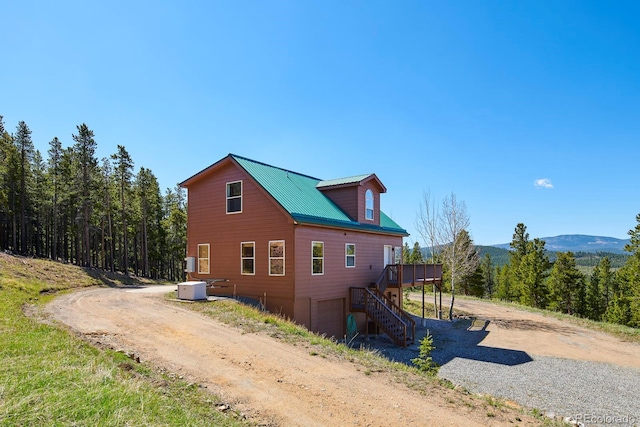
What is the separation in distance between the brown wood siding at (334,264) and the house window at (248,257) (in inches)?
96.4

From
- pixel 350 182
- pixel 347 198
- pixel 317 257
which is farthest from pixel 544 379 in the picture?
pixel 350 182

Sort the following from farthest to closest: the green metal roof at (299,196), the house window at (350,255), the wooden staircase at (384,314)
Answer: the house window at (350,255)
the wooden staircase at (384,314)
the green metal roof at (299,196)

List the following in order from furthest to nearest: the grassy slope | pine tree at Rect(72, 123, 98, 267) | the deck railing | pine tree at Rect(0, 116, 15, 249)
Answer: pine tree at Rect(0, 116, 15, 249), pine tree at Rect(72, 123, 98, 267), the deck railing, the grassy slope

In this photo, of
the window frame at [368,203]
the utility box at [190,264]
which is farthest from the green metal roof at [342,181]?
the utility box at [190,264]

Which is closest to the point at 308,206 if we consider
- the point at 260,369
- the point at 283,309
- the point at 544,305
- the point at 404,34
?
the point at 283,309

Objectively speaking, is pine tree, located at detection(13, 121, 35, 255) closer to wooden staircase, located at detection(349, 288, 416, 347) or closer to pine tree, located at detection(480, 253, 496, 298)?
wooden staircase, located at detection(349, 288, 416, 347)

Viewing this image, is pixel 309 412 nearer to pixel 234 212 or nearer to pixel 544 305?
pixel 234 212

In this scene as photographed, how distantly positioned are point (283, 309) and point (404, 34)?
12097mm

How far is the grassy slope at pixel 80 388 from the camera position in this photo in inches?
162

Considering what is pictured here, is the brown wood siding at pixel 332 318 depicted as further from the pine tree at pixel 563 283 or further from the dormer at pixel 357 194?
the pine tree at pixel 563 283

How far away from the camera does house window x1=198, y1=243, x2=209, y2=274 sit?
18.5 metres

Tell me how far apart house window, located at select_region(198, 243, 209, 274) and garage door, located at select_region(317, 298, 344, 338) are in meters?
6.05

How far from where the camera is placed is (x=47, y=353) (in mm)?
6719

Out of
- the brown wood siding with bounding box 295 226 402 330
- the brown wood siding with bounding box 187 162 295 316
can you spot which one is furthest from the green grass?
the brown wood siding with bounding box 295 226 402 330
